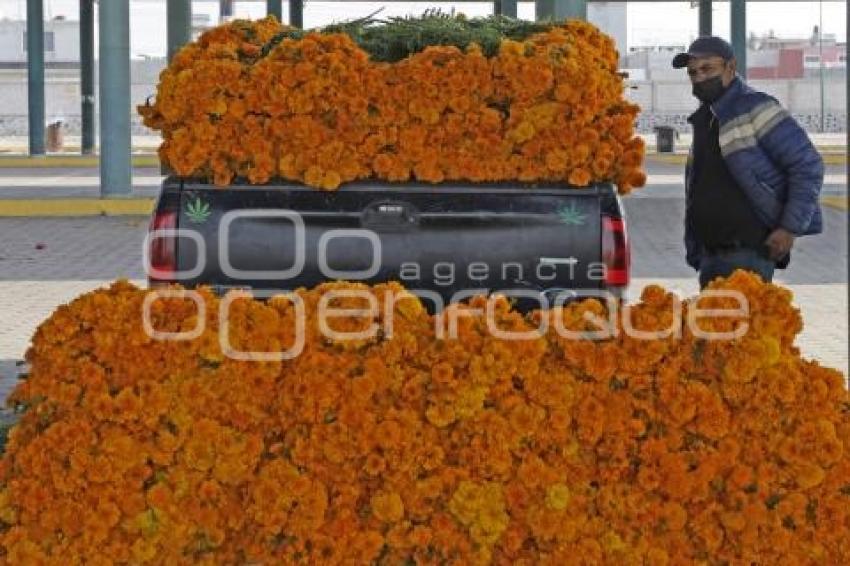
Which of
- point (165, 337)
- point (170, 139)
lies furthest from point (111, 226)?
point (165, 337)

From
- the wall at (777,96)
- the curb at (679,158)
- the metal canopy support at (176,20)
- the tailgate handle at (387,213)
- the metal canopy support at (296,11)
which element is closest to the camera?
the tailgate handle at (387,213)

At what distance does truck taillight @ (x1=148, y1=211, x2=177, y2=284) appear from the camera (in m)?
6.45

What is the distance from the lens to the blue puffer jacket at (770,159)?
21.8 feet

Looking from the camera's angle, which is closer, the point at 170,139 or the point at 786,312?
the point at 786,312

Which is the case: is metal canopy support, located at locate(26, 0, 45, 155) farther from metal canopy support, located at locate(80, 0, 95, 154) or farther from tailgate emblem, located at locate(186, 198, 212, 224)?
tailgate emblem, located at locate(186, 198, 212, 224)

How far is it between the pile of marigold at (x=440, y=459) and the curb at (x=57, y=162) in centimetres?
3191

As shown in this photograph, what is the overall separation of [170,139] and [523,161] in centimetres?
139

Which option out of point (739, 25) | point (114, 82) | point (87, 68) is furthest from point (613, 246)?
point (87, 68)

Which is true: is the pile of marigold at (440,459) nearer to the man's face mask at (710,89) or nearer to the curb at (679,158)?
the man's face mask at (710,89)

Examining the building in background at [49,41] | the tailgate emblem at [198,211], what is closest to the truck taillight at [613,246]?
the tailgate emblem at [198,211]

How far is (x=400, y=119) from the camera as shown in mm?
6312

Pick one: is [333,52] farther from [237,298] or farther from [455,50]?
[237,298]

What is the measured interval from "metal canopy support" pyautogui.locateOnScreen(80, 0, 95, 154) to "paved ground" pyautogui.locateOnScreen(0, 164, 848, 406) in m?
20.9

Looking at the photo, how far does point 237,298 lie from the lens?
533 centimetres
